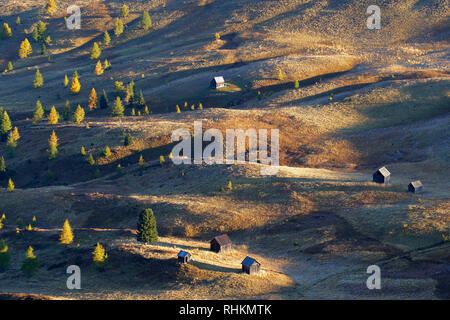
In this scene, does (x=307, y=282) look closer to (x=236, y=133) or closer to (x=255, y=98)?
(x=236, y=133)

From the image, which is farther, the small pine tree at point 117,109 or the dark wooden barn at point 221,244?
the small pine tree at point 117,109

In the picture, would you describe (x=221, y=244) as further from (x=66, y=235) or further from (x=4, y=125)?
(x=4, y=125)

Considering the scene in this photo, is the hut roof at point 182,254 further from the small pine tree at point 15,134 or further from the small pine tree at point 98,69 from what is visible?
the small pine tree at point 98,69

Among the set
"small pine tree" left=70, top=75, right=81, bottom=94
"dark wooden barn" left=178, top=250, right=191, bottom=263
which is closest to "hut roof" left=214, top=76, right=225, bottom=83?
"small pine tree" left=70, top=75, right=81, bottom=94

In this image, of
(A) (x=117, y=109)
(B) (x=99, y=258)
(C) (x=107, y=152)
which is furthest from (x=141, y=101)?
(B) (x=99, y=258)

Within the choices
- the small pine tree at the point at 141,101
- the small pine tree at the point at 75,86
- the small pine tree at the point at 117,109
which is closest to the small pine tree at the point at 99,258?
the small pine tree at the point at 117,109

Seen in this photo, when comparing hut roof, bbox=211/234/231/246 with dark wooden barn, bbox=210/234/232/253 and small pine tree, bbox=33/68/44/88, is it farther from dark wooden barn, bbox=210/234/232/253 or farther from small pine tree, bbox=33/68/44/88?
small pine tree, bbox=33/68/44/88
